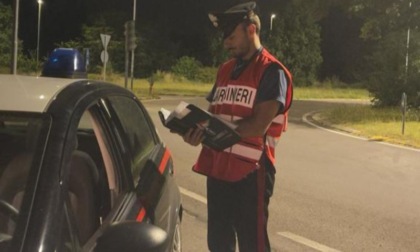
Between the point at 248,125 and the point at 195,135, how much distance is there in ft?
0.92

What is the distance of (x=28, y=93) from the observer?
2512 mm

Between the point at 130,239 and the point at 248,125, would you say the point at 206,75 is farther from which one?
the point at 130,239

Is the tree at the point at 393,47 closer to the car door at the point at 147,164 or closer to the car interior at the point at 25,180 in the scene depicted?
the car door at the point at 147,164

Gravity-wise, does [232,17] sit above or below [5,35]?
below

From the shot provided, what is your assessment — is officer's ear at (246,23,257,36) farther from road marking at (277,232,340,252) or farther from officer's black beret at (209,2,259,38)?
road marking at (277,232,340,252)

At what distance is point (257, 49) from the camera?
336 cm

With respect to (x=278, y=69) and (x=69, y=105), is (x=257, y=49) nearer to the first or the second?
(x=278, y=69)

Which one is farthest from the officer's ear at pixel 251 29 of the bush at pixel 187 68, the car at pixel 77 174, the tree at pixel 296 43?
the tree at pixel 296 43

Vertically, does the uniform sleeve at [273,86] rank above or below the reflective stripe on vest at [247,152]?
above

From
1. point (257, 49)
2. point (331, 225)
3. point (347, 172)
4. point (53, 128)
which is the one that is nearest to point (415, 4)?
point (347, 172)

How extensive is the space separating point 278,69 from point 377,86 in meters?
22.4

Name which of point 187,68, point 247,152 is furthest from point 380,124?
point 187,68

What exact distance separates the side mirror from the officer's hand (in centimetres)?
111

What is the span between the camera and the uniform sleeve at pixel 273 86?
325 centimetres
